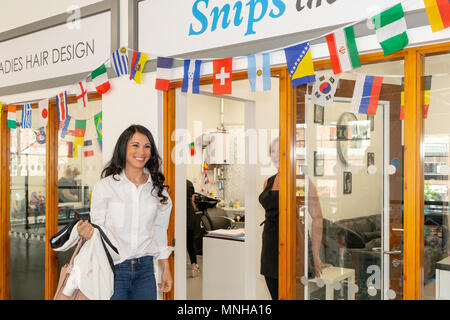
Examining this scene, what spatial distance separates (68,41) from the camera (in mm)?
3730

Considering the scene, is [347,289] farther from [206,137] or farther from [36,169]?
[206,137]

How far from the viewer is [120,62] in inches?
127

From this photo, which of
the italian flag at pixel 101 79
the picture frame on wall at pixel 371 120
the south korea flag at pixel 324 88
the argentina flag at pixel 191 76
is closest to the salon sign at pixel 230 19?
the argentina flag at pixel 191 76

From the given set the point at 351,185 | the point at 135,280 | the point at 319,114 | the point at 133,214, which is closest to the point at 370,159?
the point at 351,185

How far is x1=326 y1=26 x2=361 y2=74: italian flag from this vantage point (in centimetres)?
220

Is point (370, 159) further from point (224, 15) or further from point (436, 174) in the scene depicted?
point (224, 15)

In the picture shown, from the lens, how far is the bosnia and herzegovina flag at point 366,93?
2270mm

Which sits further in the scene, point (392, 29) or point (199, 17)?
point (199, 17)

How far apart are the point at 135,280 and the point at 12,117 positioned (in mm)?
2434

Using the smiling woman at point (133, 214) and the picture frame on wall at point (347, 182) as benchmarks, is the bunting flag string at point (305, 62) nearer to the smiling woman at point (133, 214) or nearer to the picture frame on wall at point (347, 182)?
the picture frame on wall at point (347, 182)

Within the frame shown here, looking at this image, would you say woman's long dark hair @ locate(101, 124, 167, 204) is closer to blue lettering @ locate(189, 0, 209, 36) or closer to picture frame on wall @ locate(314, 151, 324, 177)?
blue lettering @ locate(189, 0, 209, 36)

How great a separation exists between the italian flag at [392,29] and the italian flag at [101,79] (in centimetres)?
198

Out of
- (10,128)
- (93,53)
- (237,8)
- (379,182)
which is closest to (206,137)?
(10,128)

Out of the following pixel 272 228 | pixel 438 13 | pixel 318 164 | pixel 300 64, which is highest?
pixel 438 13
